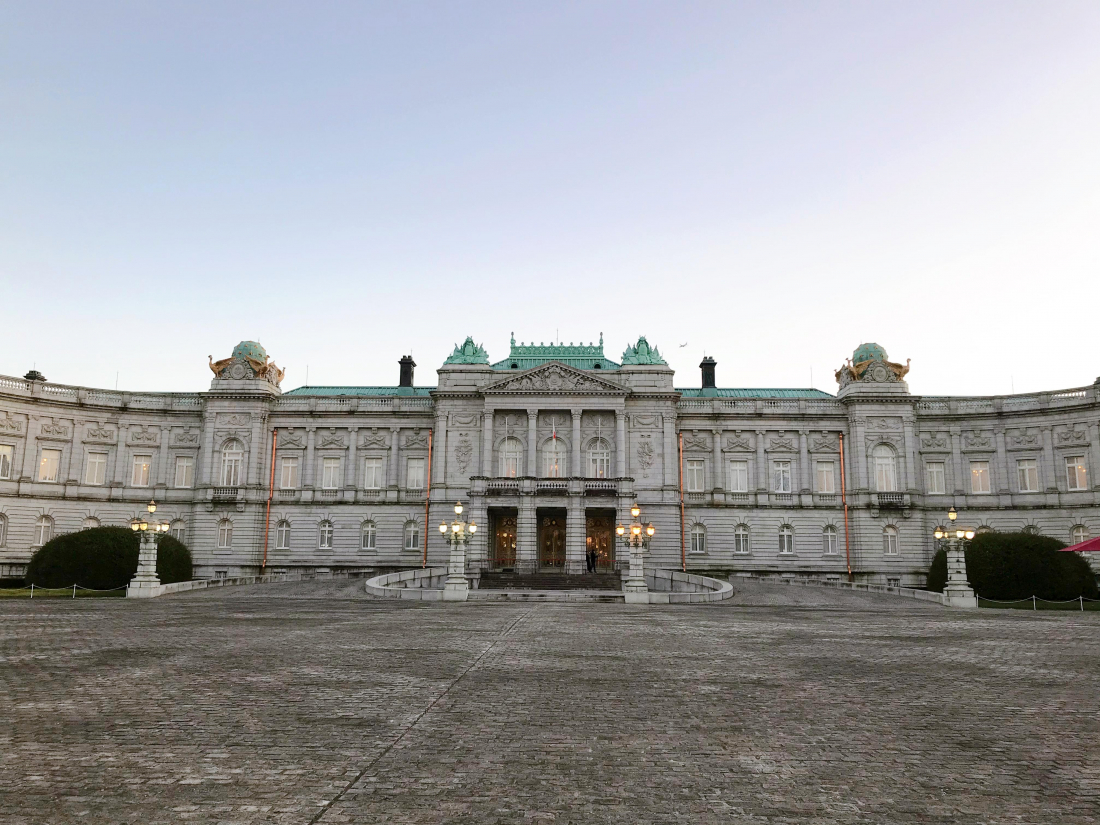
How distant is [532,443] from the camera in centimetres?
6238

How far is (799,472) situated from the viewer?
64875 mm

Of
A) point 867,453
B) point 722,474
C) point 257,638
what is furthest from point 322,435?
point 257,638

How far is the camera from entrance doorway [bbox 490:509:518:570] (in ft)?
207

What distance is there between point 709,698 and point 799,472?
180 feet

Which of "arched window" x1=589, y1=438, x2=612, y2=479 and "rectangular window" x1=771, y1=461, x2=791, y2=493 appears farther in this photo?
"rectangular window" x1=771, y1=461, x2=791, y2=493

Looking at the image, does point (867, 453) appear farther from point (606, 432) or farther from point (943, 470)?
point (606, 432)

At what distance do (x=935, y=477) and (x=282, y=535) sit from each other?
50965 millimetres

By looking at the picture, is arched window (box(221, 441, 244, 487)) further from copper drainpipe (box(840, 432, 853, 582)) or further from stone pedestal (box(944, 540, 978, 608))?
stone pedestal (box(944, 540, 978, 608))

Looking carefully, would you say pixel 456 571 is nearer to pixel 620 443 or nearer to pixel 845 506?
pixel 620 443

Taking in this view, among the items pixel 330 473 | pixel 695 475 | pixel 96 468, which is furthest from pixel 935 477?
pixel 96 468

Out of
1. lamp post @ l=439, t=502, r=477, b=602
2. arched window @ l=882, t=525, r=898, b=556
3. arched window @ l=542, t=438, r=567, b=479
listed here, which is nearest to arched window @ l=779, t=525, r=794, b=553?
arched window @ l=882, t=525, r=898, b=556

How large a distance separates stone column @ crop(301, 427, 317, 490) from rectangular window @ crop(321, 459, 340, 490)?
2.55 feet

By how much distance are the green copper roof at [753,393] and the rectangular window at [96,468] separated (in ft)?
153

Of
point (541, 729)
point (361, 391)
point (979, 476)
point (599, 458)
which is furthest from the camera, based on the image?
point (361, 391)
